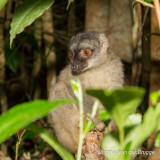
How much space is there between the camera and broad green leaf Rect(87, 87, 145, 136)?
1154 mm

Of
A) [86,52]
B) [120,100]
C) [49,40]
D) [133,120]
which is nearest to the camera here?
[120,100]

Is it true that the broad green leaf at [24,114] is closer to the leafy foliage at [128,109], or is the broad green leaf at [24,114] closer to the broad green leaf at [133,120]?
the leafy foliage at [128,109]

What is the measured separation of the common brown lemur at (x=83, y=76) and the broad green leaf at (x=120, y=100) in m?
3.57

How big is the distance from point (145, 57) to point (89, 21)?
159cm

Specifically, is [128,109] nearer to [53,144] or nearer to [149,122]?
[149,122]

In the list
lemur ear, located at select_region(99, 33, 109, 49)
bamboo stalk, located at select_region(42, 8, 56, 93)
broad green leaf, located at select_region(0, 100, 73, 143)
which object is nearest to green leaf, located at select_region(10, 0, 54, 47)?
broad green leaf, located at select_region(0, 100, 73, 143)

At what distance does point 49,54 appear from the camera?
7.32m

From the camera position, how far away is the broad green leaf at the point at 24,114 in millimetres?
1229

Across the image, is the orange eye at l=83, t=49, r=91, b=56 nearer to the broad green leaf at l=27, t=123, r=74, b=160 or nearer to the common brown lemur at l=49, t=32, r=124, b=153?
the common brown lemur at l=49, t=32, r=124, b=153

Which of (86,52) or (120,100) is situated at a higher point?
(86,52)

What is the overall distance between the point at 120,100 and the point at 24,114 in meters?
0.42

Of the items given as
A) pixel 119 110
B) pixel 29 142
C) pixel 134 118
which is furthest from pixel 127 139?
pixel 29 142

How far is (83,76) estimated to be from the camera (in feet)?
17.3

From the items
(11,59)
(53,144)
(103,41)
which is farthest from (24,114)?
(11,59)
